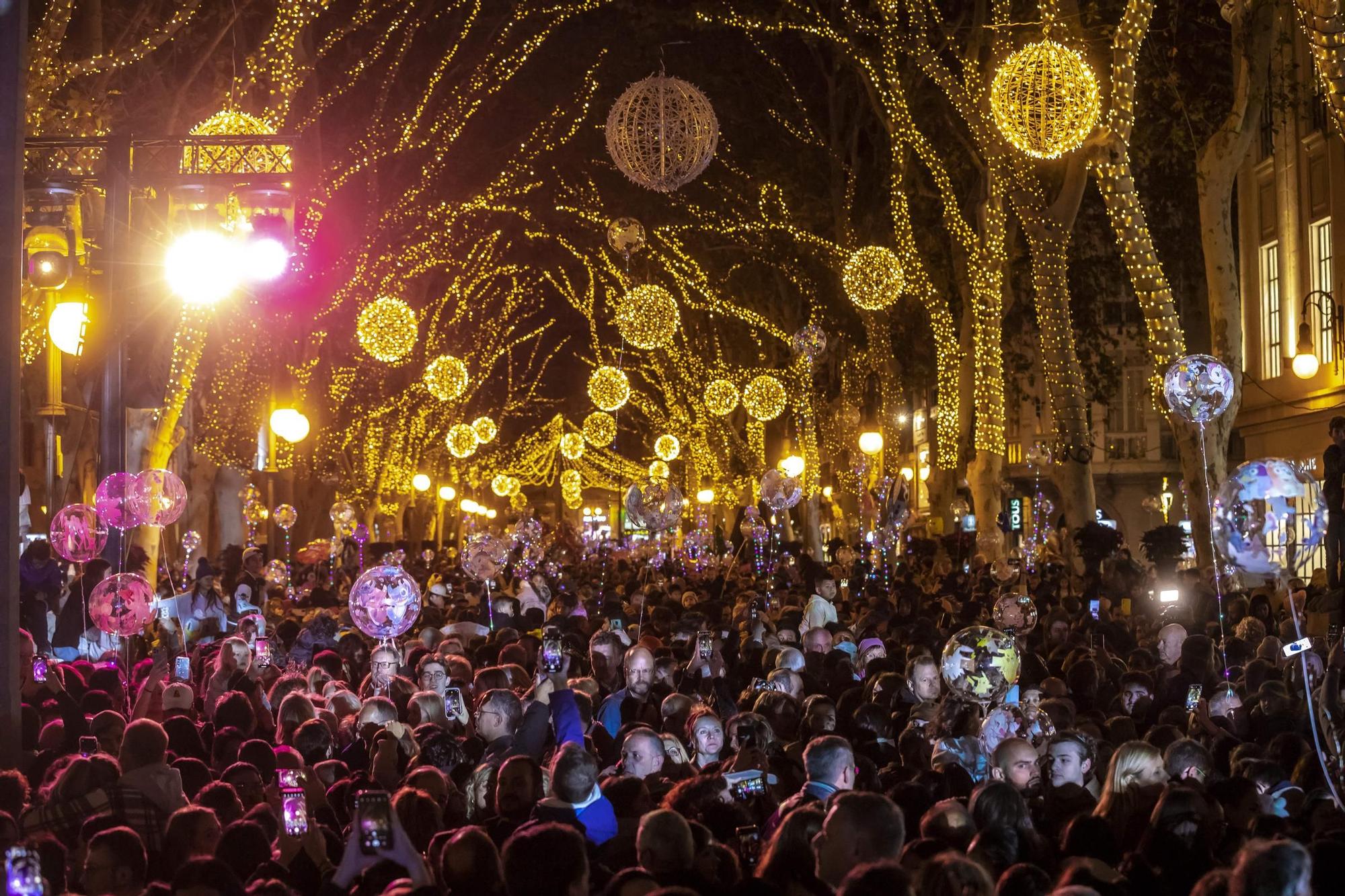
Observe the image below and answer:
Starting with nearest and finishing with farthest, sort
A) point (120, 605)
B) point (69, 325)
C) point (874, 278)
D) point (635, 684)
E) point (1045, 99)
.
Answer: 1. point (635, 684)
2. point (120, 605)
3. point (1045, 99)
4. point (69, 325)
5. point (874, 278)

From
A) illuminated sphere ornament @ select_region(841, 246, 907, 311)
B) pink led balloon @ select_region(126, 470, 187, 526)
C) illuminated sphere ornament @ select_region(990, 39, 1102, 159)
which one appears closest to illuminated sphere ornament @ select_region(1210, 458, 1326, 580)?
illuminated sphere ornament @ select_region(990, 39, 1102, 159)

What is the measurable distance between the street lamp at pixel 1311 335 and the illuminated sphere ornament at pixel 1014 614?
408 inches

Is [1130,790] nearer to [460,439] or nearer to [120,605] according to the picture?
[120,605]

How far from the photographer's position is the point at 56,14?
1467 centimetres

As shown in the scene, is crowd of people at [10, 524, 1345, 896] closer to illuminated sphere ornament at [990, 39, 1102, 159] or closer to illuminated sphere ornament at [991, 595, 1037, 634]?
illuminated sphere ornament at [991, 595, 1037, 634]

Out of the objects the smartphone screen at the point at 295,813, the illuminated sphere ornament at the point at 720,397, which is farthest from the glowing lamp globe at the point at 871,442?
the smartphone screen at the point at 295,813

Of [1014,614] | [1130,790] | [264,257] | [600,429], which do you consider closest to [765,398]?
[600,429]

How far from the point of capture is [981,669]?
8.77 meters

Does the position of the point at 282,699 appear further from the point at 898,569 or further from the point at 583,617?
the point at 898,569

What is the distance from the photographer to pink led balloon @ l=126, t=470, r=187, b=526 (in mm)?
13459

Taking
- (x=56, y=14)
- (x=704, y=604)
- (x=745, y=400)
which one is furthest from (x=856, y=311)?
(x=56, y=14)

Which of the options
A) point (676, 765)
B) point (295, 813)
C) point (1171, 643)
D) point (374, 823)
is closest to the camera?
point (374, 823)

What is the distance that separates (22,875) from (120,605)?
682 cm

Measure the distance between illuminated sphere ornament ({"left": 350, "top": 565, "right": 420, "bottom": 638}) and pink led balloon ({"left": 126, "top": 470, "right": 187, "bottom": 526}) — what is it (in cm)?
249
